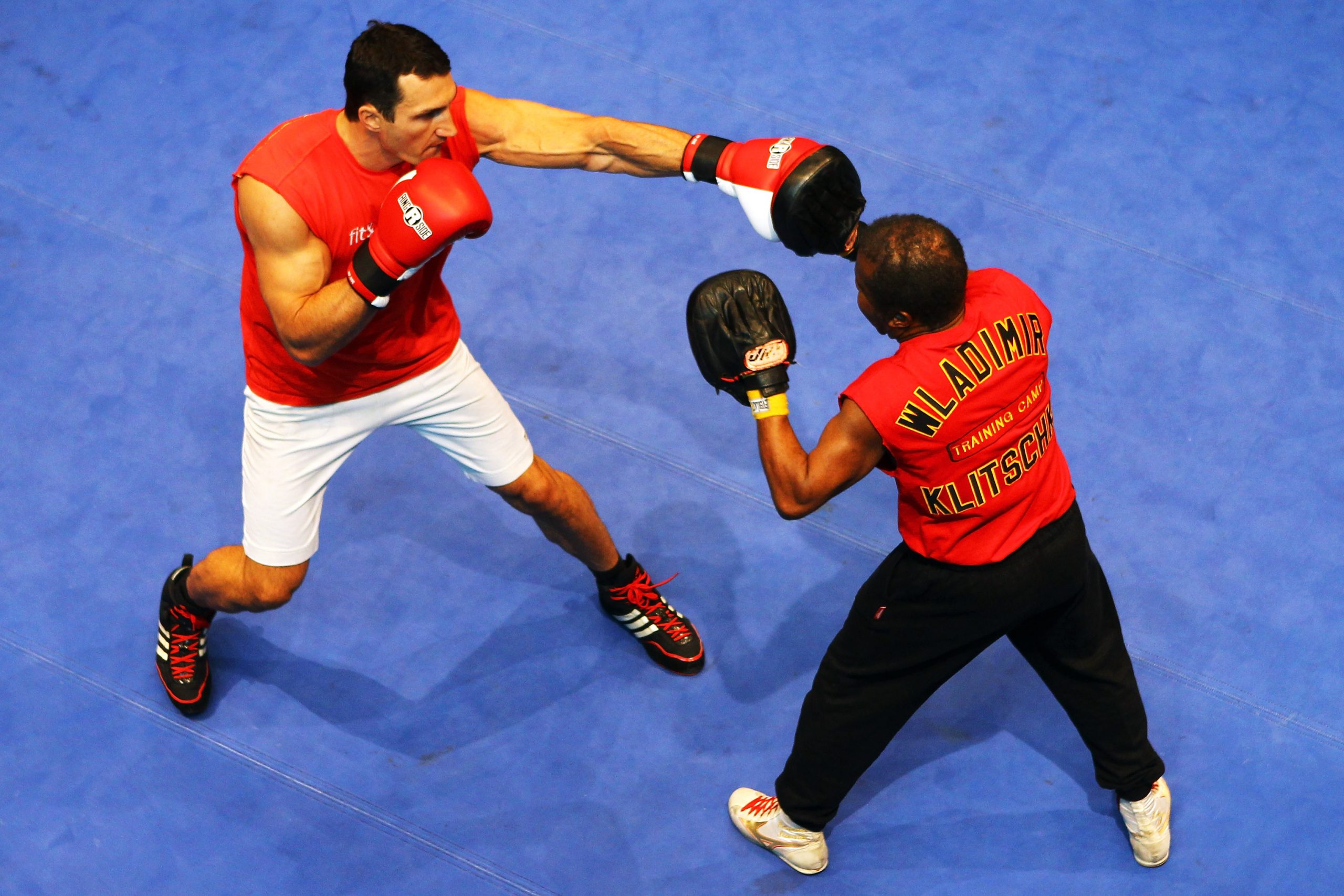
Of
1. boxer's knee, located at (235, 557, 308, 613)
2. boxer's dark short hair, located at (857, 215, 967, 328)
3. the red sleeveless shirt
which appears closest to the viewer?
boxer's dark short hair, located at (857, 215, 967, 328)

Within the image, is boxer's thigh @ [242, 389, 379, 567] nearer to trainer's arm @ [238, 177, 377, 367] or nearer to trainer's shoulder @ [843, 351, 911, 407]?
trainer's arm @ [238, 177, 377, 367]

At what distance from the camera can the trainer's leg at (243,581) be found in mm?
2873

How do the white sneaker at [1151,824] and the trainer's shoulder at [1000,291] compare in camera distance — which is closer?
the trainer's shoulder at [1000,291]

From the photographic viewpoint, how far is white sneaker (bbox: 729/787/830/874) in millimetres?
2857

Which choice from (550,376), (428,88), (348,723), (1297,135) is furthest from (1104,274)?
(348,723)

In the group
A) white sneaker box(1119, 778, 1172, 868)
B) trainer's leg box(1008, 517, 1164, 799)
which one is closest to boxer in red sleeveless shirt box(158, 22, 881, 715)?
trainer's leg box(1008, 517, 1164, 799)

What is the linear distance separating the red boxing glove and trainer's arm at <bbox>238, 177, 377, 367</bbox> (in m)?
0.06

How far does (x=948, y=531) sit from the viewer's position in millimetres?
2438

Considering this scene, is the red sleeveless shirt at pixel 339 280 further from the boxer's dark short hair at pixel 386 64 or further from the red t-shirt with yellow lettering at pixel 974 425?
the red t-shirt with yellow lettering at pixel 974 425

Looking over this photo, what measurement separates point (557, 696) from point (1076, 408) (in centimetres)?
182

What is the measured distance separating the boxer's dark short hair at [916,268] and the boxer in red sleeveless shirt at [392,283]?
384mm

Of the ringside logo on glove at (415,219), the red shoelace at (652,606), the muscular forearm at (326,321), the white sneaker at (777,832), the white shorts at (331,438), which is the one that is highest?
the ringside logo on glove at (415,219)

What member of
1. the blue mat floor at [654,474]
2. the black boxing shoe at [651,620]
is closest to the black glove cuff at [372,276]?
the black boxing shoe at [651,620]

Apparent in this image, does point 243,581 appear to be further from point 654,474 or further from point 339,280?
point 654,474
